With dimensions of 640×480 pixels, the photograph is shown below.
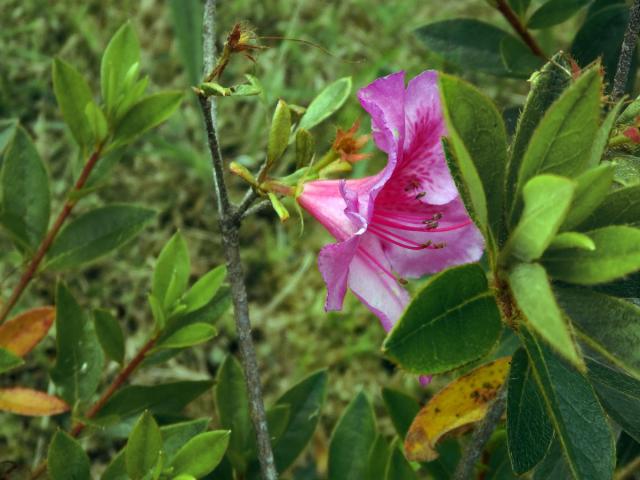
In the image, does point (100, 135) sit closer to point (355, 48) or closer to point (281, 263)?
point (281, 263)

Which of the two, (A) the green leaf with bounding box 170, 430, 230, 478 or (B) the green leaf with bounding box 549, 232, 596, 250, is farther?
(A) the green leaf with bounding box 170, 430, 230, 478

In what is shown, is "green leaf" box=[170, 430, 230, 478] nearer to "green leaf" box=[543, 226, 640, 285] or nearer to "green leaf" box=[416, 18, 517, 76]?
"green leaf" box=[543, 226, 640, 285]

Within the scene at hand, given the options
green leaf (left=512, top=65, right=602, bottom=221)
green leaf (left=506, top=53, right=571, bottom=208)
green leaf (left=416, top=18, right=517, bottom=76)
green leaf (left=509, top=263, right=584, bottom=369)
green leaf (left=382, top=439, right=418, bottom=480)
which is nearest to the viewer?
green leaf (left=509, top=263, right=584, bottom=369)

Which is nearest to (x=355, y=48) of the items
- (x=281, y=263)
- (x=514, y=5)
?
(x=281, y=263)

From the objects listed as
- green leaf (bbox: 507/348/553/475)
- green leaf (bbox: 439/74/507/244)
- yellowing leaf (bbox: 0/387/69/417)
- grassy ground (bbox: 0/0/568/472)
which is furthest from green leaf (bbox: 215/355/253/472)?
grassy ground (bbox: 0/0/568/472)

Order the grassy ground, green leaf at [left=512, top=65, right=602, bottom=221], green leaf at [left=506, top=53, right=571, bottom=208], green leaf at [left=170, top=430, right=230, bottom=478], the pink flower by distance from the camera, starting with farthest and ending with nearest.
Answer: the grassy ground < green leaf at [left=170, top=430, right=230, bottom=478] < the pink flower < green leaf at [left=506, top=53, right=571, bottom=208] < green leaf at [left=512, top=65, right=602, bottom=221]

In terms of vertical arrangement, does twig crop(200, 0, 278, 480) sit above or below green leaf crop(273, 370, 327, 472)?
above
